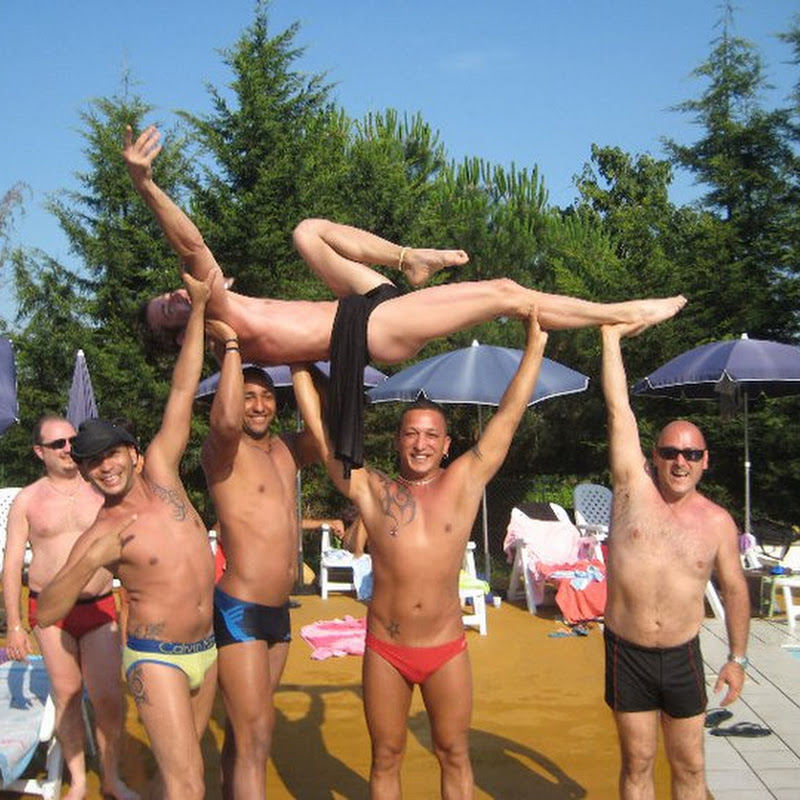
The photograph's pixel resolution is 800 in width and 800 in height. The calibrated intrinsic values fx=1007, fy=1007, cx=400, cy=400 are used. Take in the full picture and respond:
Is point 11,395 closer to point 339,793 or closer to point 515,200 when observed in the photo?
point 339,793

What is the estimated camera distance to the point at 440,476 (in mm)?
3881

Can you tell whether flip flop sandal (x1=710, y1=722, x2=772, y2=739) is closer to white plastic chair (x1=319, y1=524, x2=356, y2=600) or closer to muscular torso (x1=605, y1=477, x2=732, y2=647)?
muscular torso (x1=605, y1=477, x2=732, y2=647)

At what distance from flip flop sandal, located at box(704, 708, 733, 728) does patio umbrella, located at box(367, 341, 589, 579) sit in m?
3.99

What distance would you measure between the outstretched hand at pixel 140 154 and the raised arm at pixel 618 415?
181 cm

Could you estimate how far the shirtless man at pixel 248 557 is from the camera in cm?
384

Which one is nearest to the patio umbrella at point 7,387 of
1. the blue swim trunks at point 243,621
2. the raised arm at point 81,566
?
the blue swim trunks at point 243,621

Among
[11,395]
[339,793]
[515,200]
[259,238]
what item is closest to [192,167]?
[259,238]

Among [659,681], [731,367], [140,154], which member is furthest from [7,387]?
[731,367]

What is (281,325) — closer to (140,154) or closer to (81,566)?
(140,154)

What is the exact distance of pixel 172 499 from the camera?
3801mm

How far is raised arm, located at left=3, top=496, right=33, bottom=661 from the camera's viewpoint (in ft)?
15.9

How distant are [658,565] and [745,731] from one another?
2.39m

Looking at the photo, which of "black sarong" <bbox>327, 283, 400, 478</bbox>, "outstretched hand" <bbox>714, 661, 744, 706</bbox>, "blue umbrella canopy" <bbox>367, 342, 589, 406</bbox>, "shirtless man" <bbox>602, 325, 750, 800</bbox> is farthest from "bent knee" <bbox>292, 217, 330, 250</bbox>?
"blue umbrella canopy" <bbox>367, 342, 589, 406</bbox>

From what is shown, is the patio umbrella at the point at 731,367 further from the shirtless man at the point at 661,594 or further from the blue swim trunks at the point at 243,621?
the blue swim trunks at the point at 243,621
